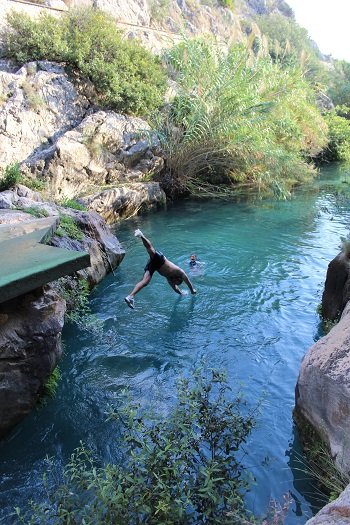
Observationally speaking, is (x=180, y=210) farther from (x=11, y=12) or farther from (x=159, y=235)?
(x=11, y=12)

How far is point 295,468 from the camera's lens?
4.32 metres

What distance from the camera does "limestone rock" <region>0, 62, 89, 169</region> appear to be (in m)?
14.6

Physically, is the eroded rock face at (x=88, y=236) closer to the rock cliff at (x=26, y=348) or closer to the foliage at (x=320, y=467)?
the rock cliff at (x=26, y=348)

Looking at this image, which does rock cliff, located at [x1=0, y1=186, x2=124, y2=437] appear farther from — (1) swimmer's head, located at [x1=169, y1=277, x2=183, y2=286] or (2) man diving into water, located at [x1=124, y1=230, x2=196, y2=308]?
(1) swimmer's head, located at [x1=169, y1=277, x2=183, y2=286]

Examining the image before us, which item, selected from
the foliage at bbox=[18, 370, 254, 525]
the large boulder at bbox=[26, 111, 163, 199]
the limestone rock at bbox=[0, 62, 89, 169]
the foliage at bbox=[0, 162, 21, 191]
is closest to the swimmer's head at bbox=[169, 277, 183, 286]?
the foliage at bbox=[18, 370, 254, 525]

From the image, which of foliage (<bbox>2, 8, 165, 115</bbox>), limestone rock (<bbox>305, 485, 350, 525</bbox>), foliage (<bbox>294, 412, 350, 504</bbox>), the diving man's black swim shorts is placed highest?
foliage (<bbox>2, 8, 165, 115</bbox>)

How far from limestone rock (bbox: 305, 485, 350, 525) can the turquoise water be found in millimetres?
1797

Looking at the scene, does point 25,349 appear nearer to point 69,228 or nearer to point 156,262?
point 156,262

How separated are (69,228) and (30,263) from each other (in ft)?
13.8

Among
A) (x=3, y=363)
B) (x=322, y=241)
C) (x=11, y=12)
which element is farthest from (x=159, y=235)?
(x=11, y=12)

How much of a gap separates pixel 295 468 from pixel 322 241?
340 inches

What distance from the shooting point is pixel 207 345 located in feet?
22.3

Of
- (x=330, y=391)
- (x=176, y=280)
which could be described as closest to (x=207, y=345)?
(x=176, y=280)

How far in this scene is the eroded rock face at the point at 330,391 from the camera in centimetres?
365
